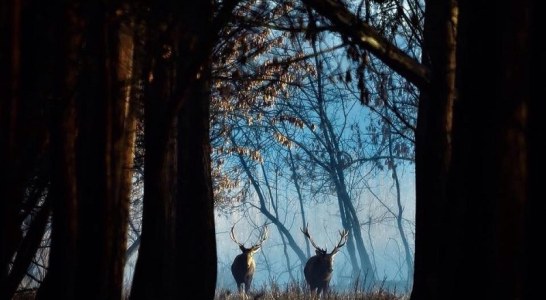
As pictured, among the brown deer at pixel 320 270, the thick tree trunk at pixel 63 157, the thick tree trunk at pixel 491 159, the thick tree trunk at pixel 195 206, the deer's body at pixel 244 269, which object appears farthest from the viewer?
the deer's body at pixel 244 269

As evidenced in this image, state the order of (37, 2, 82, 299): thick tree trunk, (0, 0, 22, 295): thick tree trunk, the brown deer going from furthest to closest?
1. the brown deer
2. (37, 2, 82, 299): thick tree trunk
3. (0, 0, 22, 295): thick tree trunk

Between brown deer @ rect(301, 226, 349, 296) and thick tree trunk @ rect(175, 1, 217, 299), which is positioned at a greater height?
brown deer @ rect(301, 226, 349, 296)

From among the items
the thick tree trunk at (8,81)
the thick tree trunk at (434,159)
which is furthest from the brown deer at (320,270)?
the thick tree trunk at (8,81)

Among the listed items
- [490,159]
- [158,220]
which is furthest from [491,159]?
[158,220]

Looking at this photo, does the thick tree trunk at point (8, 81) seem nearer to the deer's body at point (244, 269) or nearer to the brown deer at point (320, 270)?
the brown deer at point (320, 270)

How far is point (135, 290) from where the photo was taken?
9.78 meters

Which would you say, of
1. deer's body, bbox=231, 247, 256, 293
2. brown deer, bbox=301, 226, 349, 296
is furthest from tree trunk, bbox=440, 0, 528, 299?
deer's body, bbox=231, 247, 256, 293

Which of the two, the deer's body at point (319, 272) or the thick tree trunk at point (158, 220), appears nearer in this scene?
the thick tree trunk at point (158, 220)

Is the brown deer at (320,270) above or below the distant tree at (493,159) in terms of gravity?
above

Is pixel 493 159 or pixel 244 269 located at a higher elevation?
pixel 244 269

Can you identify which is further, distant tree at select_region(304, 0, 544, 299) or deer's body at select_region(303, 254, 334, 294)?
deer's body at select_region(303, 254, 334, 294)

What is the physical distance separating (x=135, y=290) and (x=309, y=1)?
11.9 feet

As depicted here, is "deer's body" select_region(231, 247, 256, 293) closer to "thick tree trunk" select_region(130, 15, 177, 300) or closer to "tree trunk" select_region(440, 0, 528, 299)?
"thick tree trunk" select_region(130, 15, 177, 300)

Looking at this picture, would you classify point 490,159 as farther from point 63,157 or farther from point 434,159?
point 434,159
